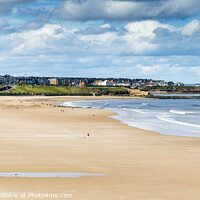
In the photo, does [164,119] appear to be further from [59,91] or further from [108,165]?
[59,91]

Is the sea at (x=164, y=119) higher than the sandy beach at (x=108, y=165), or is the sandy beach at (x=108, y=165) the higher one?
the sandy beach at (x=108, y=165)

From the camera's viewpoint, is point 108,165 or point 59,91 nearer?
point 108,165

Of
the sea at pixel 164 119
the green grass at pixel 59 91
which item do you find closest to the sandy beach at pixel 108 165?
the sea at pixel 164 119

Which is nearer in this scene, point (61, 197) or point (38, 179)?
point (61, 197)

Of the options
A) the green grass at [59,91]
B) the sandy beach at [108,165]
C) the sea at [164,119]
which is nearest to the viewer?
the sandy beach at [108,165]

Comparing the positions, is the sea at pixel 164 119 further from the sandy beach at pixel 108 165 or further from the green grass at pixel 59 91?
the green grass at pixel 59 91

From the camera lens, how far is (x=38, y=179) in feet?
48.9

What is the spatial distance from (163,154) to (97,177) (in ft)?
23.7

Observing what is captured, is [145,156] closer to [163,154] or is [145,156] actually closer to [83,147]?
[163,154]

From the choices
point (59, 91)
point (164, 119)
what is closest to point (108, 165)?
point (164, 119)

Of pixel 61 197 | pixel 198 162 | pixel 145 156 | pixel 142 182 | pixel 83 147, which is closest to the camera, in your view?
pixel 61 197

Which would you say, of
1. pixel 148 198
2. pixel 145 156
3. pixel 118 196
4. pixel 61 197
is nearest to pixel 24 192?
pixel 61 197

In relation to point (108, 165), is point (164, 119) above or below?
below

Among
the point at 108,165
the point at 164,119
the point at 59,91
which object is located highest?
the point at 59,91
